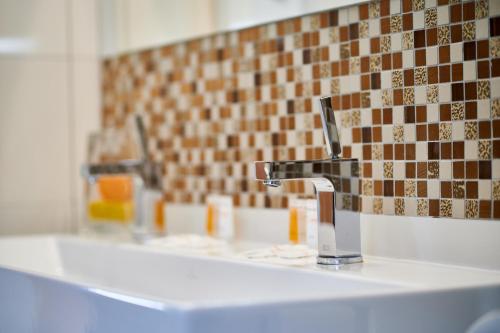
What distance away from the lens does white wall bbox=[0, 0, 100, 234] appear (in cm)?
161

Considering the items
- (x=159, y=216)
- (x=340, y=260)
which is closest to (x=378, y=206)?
(x=340, y=260)

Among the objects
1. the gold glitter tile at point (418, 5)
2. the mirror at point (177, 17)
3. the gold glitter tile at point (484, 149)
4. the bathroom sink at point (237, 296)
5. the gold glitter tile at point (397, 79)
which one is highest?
the mirror at point (177, 17)

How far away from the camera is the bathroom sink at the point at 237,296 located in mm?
730

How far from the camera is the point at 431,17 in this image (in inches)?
40.0

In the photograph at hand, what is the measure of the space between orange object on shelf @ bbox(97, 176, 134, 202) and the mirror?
0.29 meters

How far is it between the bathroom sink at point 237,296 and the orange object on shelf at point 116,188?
17cm

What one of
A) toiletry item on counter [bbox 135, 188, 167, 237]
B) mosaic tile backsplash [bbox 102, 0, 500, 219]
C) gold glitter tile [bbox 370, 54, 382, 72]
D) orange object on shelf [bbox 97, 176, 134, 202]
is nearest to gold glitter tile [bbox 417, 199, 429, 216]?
mosaic tile backsplash [bbox 102, 0, 500, 219]

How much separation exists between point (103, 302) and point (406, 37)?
556 millimetres

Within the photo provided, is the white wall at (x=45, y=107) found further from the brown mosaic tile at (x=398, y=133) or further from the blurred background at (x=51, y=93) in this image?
the brown mosaic tile at (x=398, y=133)

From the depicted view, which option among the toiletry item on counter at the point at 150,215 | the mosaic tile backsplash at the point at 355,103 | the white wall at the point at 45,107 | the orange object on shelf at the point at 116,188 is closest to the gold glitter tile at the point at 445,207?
the mosaic tile backsplash at the point at 355,103

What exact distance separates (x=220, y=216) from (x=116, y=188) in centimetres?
29

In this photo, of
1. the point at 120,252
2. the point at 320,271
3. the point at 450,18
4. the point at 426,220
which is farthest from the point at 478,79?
the point at 120,252

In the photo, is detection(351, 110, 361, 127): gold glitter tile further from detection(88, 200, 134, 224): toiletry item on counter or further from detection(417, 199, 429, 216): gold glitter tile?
detection(88, 200, 134, 224): toiletry item on counter

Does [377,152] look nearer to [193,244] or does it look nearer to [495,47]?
[495,47]
